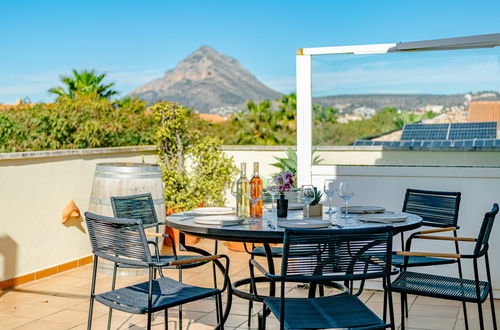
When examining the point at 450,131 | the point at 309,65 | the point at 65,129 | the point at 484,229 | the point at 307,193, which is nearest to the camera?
the point at 484,229

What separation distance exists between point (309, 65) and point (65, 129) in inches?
181

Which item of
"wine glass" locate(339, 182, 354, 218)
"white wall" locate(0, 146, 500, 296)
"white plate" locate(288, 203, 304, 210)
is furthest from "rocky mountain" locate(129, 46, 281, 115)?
"wine glass" locate(339, 182, 354, 218)

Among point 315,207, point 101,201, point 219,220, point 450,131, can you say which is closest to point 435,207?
point 450,131

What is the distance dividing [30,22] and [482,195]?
118 ft

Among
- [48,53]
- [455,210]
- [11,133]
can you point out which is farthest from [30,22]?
[455,210]

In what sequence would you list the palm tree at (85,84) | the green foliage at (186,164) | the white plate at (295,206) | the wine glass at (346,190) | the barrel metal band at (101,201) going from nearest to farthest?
the wine glass at (346,190)
the white plate at (295,206)
the barrel metal band at (101,201)
the green foliage at (186,164)
the palm tree at (85,84)

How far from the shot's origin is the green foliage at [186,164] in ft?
23.3

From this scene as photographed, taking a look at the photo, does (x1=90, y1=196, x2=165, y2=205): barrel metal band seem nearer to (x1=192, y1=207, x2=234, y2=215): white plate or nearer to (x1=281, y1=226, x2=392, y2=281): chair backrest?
(x1=192, y1=207, x2=234, y2=215): white plate

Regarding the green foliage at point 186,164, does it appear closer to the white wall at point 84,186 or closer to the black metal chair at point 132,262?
the white wall at point 84,186

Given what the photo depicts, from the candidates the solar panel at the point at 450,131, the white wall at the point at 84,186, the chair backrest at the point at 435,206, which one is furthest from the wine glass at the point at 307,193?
the solar panel at the point at 450,131

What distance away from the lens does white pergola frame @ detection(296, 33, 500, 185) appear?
4.88 metres

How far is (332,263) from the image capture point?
9.23 feet

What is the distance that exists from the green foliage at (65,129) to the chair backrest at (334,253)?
246 inches

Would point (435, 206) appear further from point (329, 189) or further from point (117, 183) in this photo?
point (117, 183)
